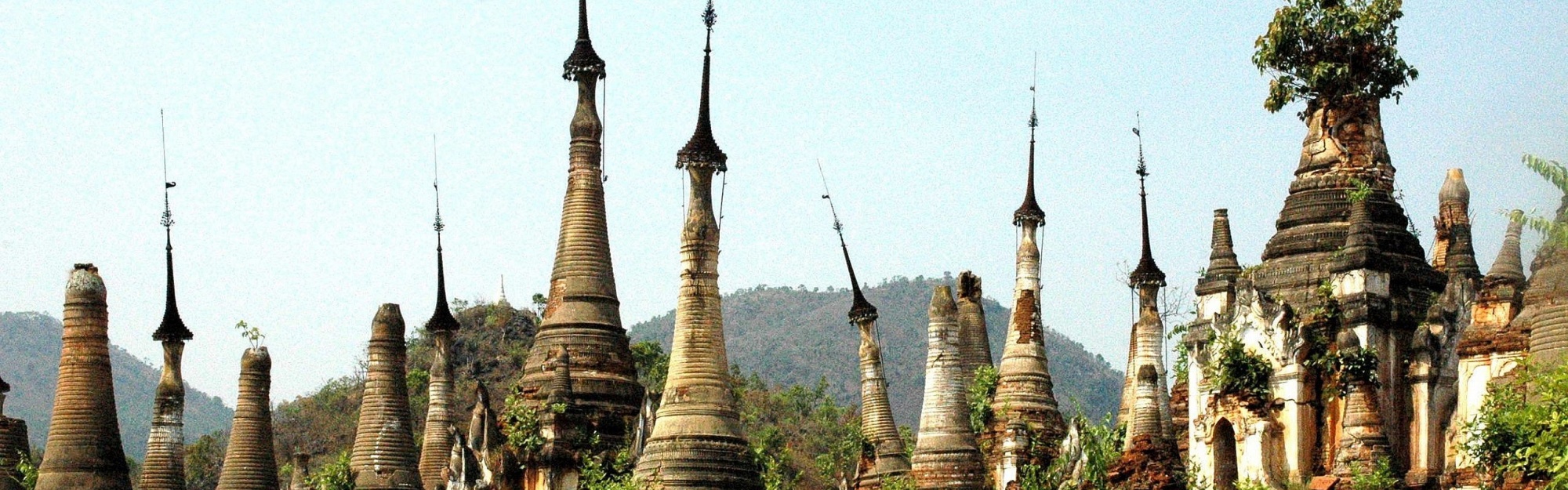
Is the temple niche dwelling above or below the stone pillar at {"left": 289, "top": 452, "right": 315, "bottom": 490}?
above

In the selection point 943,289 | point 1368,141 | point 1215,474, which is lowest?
point 1215,474

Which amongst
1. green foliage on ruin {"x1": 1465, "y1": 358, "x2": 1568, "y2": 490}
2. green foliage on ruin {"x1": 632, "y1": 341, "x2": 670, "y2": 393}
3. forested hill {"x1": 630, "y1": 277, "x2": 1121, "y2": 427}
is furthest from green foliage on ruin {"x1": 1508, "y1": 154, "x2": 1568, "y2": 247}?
forested hill {"x1": 630, "y1": 277, "x2": 1121, "y2": 427}

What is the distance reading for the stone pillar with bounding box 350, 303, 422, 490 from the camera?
40.1m

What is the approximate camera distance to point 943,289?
32719mm

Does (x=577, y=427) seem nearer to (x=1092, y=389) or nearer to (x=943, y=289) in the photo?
(x=943, y=289)

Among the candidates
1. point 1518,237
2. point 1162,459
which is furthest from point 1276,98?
point 1162,459

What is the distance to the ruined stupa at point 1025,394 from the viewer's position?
37.3 meters

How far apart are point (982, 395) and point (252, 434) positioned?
12933 mm

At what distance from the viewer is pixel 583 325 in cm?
3991

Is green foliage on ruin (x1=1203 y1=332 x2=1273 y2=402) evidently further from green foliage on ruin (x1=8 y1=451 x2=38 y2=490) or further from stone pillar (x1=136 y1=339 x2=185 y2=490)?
green foliage on ruin (x1=8 y1=451 x2=38 y2=490)

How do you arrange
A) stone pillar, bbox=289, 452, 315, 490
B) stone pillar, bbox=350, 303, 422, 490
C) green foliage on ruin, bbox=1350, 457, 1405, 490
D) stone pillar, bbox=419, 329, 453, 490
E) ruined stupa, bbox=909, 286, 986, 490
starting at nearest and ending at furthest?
ruined stupa, bbox=909, 286, 986, 490
green foliage on ruin, bbox=1350, 457, 1405, 490
stone pillar, bbox=350, 303, 422, 490
stone pillar, bbox=289, 452, 315, 490
stone pillar, bbox=419, 329, 453, 490

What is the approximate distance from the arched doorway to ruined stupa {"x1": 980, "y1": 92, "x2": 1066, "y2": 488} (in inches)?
104

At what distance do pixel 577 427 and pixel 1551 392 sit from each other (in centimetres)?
1735

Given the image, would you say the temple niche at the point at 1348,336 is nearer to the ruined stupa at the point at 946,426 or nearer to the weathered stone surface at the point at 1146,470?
the weathered stone surface at the point at 1146,470
